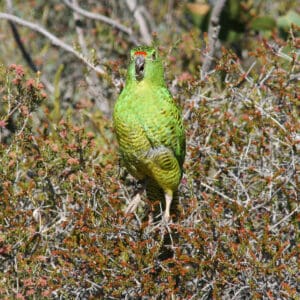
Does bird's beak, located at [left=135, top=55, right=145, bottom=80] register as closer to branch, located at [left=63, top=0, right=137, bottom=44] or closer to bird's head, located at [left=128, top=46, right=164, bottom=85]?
bird's head, located at [left=128, top=46, right=164, bottom=85]

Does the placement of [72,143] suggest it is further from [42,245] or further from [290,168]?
[290,168]

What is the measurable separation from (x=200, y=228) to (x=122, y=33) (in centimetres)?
401

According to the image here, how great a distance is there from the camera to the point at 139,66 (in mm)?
3871

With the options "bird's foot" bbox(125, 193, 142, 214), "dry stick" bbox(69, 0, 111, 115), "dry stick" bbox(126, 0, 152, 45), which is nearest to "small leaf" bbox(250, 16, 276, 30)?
"dry stick" bbox(126, 0, 152, 45)

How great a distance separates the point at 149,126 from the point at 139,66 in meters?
0.44

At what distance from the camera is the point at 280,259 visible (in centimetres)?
351

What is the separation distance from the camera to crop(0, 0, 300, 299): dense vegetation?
11.3 ft

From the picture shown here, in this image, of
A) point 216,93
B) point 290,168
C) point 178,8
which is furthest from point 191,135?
point 178,8

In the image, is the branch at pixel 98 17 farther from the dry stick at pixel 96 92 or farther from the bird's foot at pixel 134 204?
the bird's foot at pixel 134 204

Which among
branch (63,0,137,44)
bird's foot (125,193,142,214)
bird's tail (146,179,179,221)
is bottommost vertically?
bird's tail (146,179,179,221)

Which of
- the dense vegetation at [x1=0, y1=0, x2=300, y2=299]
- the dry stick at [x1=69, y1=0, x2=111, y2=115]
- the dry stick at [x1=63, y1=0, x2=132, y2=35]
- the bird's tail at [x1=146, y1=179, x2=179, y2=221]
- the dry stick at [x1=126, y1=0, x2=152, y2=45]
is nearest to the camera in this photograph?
the dense vegetation at [x1=0, y1=0, x2=300, y2=299]

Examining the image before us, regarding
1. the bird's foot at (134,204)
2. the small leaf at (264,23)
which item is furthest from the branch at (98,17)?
the bird's foot at (134,204)

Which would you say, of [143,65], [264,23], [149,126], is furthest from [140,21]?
[149,126]

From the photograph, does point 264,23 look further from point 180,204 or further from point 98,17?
point 180,204
